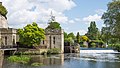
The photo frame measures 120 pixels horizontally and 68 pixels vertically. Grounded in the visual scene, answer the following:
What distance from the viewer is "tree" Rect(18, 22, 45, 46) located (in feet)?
229

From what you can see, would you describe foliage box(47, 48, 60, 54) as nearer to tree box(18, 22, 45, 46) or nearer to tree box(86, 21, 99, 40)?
tree box(18, 22, 45, 46)

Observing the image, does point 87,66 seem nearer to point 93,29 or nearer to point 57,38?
point 57,38

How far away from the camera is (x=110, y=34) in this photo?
4278cm

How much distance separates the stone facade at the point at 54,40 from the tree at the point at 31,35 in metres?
6.13

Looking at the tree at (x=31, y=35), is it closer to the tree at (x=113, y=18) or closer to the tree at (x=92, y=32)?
the tree at (x=113, y=18)

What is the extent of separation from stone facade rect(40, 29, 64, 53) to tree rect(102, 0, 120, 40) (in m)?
34.6

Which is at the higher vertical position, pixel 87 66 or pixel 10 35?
pixel 10 35

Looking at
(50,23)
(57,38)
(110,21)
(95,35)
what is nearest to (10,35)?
(57,38)

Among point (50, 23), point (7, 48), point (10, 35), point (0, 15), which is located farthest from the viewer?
point (50, 23)

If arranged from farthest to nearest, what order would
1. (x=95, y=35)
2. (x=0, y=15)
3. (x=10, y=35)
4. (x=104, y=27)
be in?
(x=95, y=35), (x=0, y=15), (x=10, y=35), (x=104, y=27)

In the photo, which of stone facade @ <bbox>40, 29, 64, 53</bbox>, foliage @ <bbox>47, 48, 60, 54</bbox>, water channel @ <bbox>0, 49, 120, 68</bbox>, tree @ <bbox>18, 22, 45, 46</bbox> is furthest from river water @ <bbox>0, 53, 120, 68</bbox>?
stone facade @ <bbox>40, 29, 64, 53</bbox>

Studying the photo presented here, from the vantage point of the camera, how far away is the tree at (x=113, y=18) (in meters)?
40.7

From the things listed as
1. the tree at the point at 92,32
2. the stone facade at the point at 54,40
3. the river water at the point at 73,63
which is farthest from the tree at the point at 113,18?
the tree at the point at 92,32

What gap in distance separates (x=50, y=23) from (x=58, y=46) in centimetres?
4323
